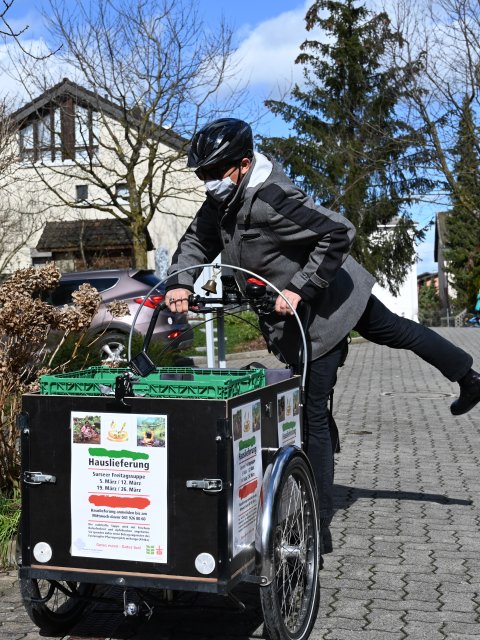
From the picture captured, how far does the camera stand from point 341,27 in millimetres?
40375

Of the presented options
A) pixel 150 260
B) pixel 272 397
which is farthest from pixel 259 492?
pixel 150 260

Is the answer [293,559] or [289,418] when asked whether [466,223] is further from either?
[293,559]

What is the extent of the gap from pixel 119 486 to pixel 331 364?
5.45 ft

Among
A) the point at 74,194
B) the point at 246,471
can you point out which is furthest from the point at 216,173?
the point at 74,194

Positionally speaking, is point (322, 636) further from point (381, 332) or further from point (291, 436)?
point (381, 332)

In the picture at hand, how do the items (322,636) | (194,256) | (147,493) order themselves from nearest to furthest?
(147,493) → (322,636) → (194,256)

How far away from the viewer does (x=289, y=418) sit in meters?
4.20

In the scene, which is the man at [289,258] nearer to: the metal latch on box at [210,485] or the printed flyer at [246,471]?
the printed flyer at [246,471]

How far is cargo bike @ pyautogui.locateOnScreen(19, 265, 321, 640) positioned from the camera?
3.48 m

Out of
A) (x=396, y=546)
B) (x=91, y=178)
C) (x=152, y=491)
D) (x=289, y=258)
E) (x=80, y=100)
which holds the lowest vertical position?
(x=396, y=546)

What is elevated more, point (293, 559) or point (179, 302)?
point (179, 302)

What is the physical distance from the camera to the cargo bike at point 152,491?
348cm

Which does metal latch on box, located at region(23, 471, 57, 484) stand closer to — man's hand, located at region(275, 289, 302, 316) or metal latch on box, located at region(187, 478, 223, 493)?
metal latch on box, located at region(187, 478, 223, 493)

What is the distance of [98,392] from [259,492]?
2.36 feet
